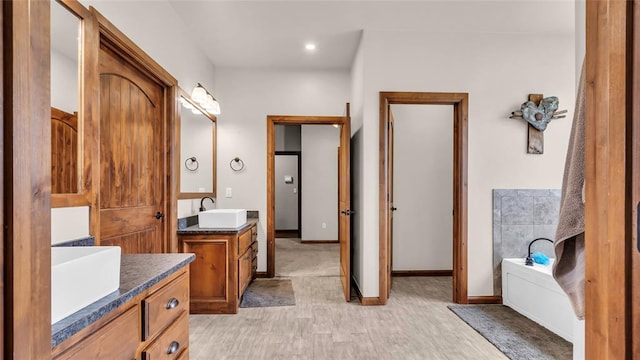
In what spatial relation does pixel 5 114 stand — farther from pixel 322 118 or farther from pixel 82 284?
pixel 322 118

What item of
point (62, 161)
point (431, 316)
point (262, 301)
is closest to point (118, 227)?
point (62, 161)

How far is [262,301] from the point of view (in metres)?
3.37

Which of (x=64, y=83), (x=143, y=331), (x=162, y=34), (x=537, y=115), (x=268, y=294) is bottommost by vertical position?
(x=268, y=294)

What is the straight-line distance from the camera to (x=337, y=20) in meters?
3.10

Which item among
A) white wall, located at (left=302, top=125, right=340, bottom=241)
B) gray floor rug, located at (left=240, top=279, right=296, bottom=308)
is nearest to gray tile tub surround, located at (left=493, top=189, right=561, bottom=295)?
gray floor rug, located at (left=240, top=279, right=296, bottom=308)

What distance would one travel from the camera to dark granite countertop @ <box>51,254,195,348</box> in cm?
83

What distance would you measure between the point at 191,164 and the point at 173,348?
220 centimetres

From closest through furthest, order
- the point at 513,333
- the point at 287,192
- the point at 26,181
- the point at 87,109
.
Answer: the point at 26,181
the point at 87,109
the point at 513,333
the point at 287,192

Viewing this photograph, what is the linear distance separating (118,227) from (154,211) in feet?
1.75

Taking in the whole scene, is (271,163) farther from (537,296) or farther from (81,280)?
(81,280)

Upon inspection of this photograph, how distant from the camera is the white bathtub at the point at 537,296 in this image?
101 inches

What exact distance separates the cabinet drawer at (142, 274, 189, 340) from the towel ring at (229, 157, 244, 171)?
275cm

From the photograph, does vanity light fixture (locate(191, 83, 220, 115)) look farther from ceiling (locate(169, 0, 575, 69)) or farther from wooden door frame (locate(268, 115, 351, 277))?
wooden door frame (locate(268, 115, 351, 277))

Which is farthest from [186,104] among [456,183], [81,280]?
[456,183]
